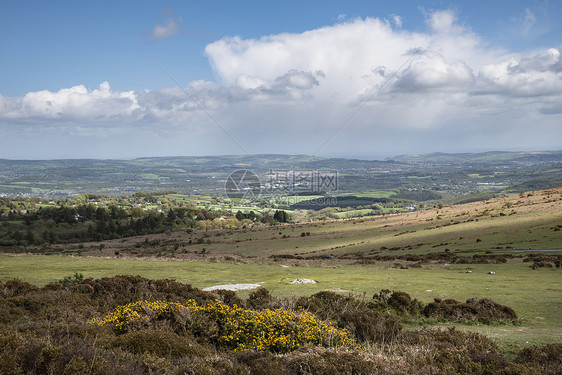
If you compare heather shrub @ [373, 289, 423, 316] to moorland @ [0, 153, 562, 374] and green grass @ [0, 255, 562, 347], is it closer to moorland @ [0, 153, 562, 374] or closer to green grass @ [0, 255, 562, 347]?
moorland @ [0, 153, 562, 374]

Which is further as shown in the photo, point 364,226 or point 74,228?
point 74,228

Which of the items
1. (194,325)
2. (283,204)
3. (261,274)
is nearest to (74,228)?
(283,204)

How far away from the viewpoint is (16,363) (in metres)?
6.32

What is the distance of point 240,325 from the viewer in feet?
32.3

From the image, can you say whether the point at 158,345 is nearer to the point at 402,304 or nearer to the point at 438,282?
the point at 402,304

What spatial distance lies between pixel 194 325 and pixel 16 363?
15.1 feet

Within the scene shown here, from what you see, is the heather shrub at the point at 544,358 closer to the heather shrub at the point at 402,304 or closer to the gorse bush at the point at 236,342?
the gorse bush at the point at 236,342

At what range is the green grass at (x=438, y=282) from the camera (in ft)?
38.0

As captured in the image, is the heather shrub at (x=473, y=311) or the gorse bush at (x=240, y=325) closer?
the gorse bush at (x=240, y=325)

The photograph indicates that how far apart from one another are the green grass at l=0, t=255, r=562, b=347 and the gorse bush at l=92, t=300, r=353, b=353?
502 cm

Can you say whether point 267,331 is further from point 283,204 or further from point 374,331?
point 283,204

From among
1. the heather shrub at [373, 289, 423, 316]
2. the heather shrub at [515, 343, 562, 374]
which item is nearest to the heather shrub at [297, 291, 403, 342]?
the heather shrub at [373, 289, 423, 316]

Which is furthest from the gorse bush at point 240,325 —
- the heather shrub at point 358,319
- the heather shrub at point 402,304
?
the heather shrub at point 402,304

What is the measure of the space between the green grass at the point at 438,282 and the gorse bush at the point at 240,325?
16.5 ft
